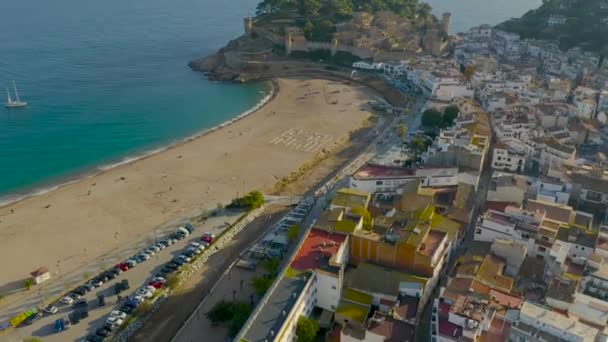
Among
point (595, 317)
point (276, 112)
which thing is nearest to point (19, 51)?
point (276, 112)

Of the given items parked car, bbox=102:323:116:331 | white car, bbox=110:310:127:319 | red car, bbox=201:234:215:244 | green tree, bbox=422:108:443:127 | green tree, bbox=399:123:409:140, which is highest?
green tree, bbox=422:108:443:127

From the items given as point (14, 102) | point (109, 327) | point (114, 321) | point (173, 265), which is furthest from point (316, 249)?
point (14, 102)

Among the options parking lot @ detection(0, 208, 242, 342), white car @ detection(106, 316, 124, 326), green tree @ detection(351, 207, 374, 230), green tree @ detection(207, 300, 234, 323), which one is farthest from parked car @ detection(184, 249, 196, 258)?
green tree @ detection(351, 207, 374, 230)

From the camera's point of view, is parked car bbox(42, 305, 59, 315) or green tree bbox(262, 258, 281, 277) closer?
parked car bbox(42, 305, 59, 315)

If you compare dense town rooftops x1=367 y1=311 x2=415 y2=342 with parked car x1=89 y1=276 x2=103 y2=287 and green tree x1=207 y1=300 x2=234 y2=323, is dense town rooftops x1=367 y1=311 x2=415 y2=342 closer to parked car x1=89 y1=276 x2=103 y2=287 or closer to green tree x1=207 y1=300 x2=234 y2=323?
green tree x1=207 y1=300 x2=234 y2=323

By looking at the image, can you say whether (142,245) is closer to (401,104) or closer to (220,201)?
(220,201)

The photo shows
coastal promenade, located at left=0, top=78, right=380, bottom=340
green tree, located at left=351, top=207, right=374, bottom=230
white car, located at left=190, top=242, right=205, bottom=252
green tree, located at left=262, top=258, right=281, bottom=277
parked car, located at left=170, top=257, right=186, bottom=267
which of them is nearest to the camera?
green tree, located at left=262, top=258, right=281, bottom=277
